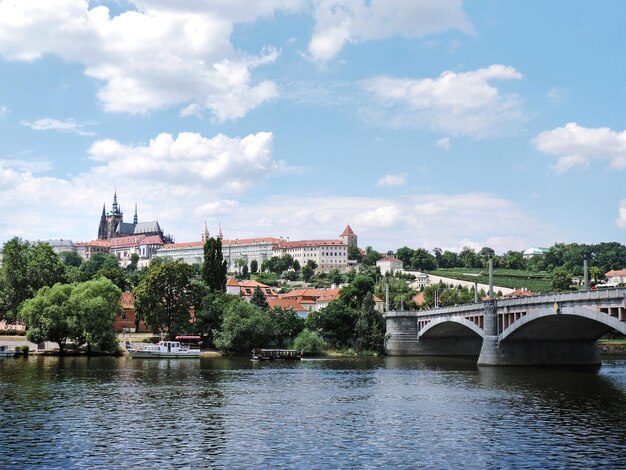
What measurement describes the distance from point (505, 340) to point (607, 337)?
2390 inches

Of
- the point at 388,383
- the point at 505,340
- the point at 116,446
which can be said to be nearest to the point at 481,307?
the point at 505,340

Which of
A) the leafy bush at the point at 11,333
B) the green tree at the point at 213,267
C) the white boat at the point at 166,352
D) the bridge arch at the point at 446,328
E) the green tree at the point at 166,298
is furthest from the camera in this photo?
the green tree at the point at 213,267

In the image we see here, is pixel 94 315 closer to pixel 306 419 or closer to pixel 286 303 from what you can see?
pixel 306 419

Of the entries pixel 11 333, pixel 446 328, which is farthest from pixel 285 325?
pixel 11 333

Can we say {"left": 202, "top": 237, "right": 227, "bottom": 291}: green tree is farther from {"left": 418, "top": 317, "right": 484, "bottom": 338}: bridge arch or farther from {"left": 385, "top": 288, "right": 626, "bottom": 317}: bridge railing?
{"left": 385, "top": 288, "right": 626, "bottom": 317}: bridge railing

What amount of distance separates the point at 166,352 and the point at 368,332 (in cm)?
3316

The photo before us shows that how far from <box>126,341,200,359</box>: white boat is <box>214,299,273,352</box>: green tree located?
7.20 meters

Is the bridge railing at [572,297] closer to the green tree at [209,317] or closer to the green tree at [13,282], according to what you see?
the green tree at [209,317]

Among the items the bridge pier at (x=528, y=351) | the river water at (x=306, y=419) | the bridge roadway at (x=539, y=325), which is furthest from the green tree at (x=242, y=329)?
the bridge pier at (x=528, y=351)

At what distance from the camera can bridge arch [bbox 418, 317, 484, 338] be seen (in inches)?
3944

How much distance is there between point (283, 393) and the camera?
55781 millimetres

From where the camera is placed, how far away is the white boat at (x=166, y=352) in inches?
3787

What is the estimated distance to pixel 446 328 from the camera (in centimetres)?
10712

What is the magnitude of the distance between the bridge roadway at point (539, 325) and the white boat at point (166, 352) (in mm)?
34928
